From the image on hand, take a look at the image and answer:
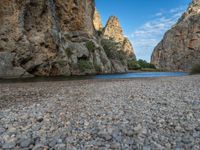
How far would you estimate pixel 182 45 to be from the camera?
15150 cm

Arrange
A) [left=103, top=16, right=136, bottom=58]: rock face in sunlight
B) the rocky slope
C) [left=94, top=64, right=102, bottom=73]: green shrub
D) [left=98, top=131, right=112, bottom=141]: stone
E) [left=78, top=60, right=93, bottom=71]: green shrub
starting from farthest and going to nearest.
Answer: [left=103, top=16, right=136, bottom=58]: rock face in sunlight < [left=94, top=64, right=102, bottom=73]: green shrub < [left=78, top=60, right=93, bottom=71]: green shrub < the rocky slope < [left=98, top=131, right=112, bottom=141]: stone

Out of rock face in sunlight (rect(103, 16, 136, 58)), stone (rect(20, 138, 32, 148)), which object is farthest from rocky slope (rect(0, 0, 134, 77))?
rock face in sunlight (rect(103, 16, 136, 58))

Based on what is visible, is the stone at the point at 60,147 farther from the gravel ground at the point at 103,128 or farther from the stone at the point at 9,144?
the stone at the point at 9,144

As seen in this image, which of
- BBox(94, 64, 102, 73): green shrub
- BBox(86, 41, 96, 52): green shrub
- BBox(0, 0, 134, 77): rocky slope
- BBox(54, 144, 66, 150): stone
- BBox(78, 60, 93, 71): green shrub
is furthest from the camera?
BBox(86, 41, 96, 52): green shrub

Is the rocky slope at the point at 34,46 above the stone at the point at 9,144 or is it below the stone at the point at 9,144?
above

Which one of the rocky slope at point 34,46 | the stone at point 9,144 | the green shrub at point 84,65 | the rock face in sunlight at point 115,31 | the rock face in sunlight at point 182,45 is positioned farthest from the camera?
the rock face in sunlight at point 115,31

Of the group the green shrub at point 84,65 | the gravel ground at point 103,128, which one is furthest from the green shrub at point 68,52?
the gravel ground at point 103,128

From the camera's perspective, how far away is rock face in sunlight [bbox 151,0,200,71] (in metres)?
146

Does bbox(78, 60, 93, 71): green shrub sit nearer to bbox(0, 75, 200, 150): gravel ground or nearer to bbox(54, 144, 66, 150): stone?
bbox(0, 75, 200, 150): gravel ground

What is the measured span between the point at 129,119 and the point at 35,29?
38155mm

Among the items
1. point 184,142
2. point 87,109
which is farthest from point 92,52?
point 184,142

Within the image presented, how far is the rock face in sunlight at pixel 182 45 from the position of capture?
14612 cm

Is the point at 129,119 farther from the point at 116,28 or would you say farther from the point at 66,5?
the point at 116,28

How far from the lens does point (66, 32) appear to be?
57469mm
